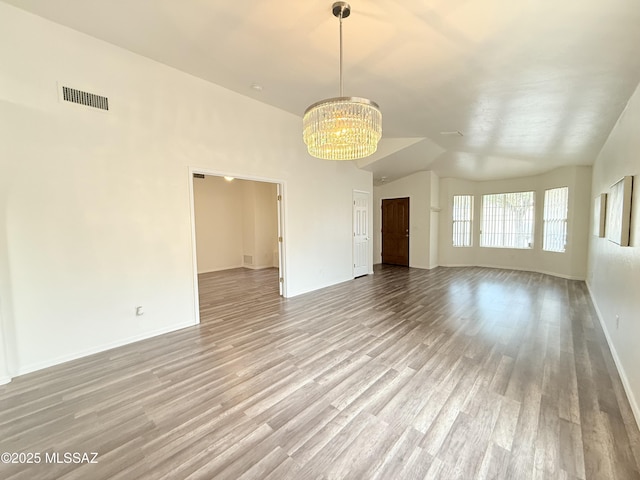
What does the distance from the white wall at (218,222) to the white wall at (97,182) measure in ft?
12.8

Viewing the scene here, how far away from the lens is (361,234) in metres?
6.85

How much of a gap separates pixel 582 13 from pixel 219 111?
151 inches

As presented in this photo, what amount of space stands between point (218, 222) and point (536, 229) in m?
8.93

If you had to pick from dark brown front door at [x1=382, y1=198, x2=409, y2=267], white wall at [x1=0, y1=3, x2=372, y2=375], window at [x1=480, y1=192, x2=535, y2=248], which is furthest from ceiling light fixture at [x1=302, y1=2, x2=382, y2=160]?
window at [x1=480, y1=192, x2=535, y2=248]

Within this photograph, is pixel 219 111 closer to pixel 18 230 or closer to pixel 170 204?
pixel 170 204

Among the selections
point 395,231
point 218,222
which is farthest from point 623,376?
point 218,222

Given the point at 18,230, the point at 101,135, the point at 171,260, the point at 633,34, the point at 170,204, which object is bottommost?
the point at 171,260

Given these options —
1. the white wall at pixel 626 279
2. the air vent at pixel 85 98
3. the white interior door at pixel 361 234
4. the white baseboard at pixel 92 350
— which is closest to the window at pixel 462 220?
the white interior door at pixel 361 234

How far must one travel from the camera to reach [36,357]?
8.54 ft

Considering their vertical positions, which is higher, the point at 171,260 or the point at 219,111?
the point at 219,111

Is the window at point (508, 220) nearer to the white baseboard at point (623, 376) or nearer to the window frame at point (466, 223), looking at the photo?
the window frame at point (466, 223)

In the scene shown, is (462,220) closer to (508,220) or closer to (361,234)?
(508,220)

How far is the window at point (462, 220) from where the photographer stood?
8398mm

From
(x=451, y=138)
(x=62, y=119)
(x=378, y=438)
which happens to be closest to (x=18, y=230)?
(x=62, y=119)
